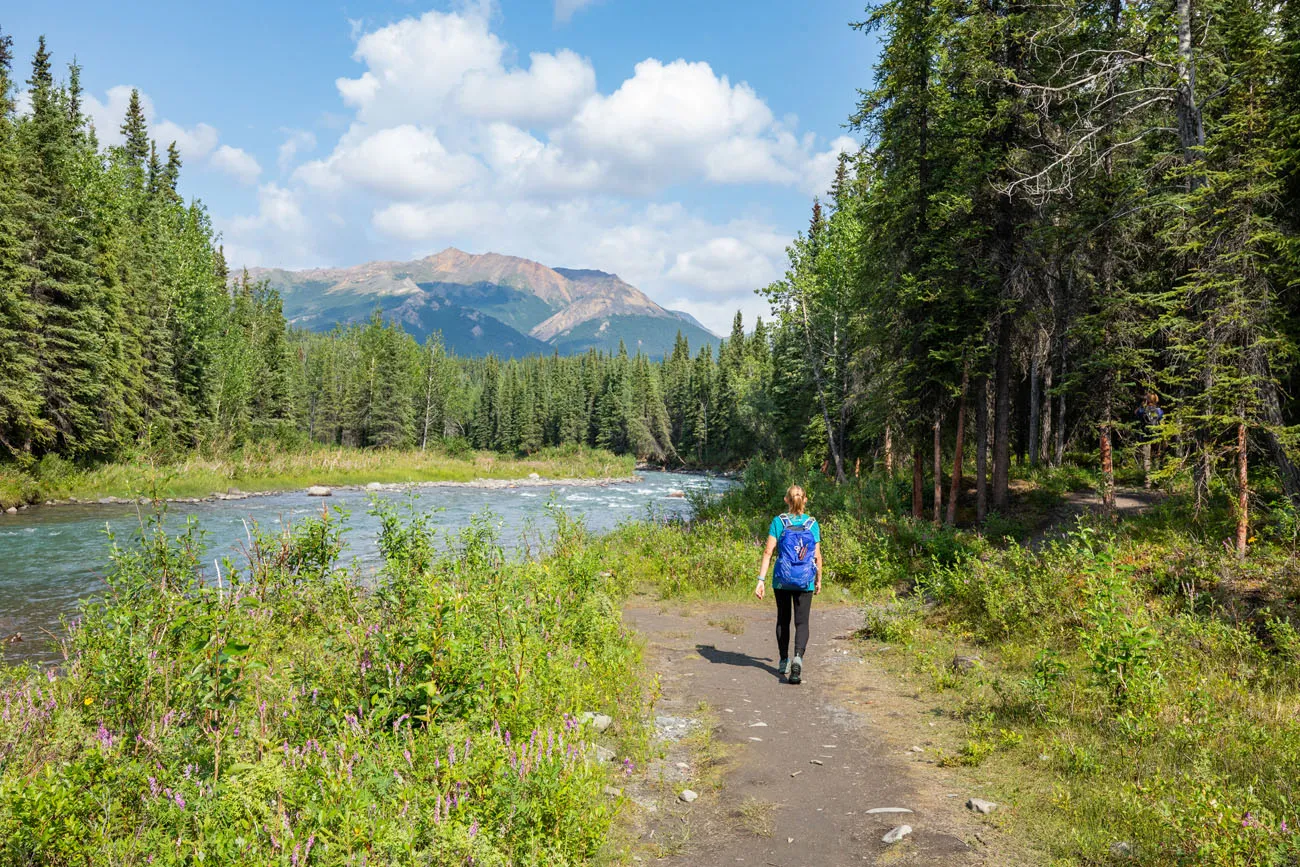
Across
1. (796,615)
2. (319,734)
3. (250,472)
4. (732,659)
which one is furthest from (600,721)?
(250,472)

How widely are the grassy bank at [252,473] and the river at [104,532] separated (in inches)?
52.0

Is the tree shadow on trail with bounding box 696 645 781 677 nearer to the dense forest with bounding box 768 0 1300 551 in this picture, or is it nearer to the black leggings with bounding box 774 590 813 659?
the black leggings with bounding box 774 590 813 659

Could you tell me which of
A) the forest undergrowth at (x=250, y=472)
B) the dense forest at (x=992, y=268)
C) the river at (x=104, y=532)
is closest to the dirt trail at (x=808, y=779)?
the river at (x=104, y=532)

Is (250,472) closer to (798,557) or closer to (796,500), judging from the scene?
(796,500)

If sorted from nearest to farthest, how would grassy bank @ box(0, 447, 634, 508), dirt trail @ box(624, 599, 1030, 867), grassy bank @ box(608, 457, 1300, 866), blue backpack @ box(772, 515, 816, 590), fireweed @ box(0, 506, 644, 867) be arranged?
fireweed @ box(0, 506, 644, 867)
grassy bank @ box(608, 457, 1300, 866)
dirt trail @ box(624, 599, 1030, 867)
blue backpack @ box(772, 515, 816, 590)
grassy bank @ box(0, 447, 634, 508)

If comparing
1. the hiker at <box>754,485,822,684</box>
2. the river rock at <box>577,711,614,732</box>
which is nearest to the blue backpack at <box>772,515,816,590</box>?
the hiker at <box>754,485,822,684</box>

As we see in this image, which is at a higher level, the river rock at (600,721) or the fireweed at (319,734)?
the fireweed at (319,734)

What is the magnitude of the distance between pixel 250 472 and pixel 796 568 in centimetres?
4330

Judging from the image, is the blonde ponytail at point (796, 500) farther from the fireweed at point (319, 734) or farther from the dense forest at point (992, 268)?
the dense forest at point (992, 268)

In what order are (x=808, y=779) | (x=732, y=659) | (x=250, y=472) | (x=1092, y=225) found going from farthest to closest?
(x=250, y=472) → (x=1092, y=225) → (x=732, y=659) → (x=808, y=779)

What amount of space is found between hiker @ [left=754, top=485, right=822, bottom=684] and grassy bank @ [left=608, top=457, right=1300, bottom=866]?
1.52 m

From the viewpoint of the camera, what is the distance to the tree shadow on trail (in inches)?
366

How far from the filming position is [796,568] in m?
8.15

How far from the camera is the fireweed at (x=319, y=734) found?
11.1ft
